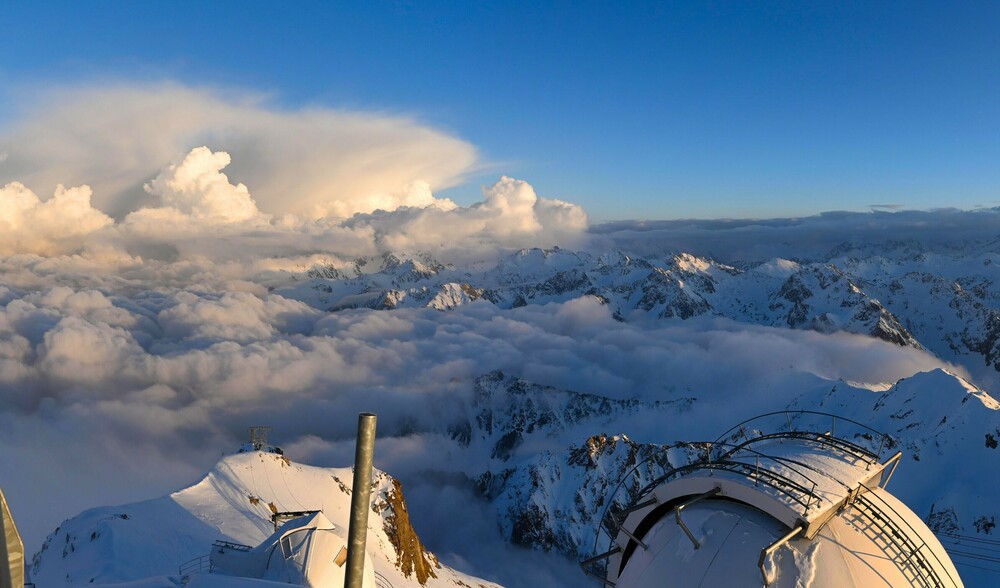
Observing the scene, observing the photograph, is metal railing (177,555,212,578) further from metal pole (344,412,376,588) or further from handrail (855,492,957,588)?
handrail (855,492,957,588)

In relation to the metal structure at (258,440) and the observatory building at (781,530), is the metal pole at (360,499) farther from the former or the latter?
the metal structure at (258,440)

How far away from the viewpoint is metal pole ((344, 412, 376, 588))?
31.3 ft

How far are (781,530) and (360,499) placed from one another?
10.5 metres

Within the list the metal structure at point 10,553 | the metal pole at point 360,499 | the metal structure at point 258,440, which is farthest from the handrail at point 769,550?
the metal structure at point 258,440

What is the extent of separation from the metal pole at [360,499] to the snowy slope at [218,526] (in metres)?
12.1

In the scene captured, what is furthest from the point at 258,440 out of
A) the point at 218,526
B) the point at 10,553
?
the point at 10,553

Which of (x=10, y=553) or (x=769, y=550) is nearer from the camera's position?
(x=10, y=553)

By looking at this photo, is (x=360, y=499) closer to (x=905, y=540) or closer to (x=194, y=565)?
(x=905, y=540)

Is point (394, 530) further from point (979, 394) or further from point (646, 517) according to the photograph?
point (979, 394)

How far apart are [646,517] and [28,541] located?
157 meters

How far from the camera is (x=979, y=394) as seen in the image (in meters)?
178

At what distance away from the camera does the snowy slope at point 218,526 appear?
42388mm

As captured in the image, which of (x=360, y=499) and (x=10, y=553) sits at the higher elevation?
(x=10, y=553)

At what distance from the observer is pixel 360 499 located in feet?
33.2
